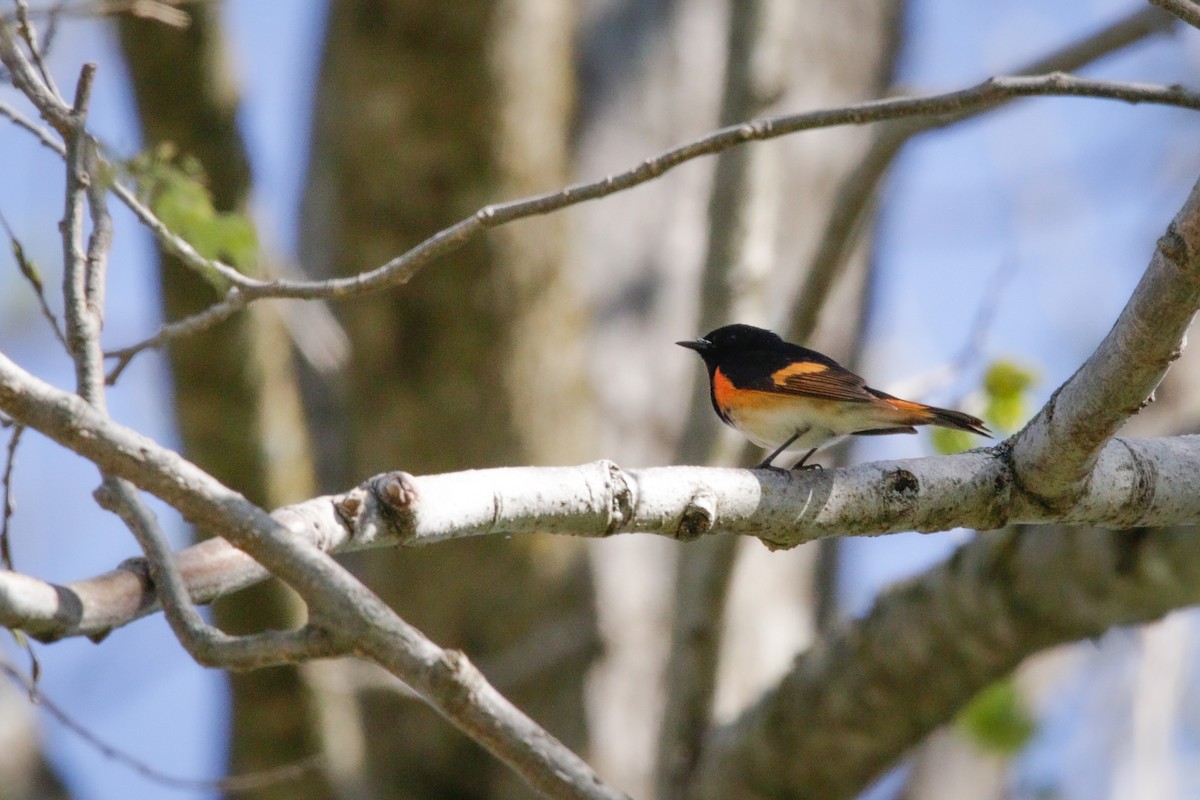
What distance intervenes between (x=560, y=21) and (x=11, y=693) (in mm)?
3843

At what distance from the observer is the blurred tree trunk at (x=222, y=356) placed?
4.64m

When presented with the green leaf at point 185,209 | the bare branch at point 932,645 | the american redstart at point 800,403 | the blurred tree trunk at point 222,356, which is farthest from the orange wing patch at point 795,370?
the blurred tree trunk at point 222,356

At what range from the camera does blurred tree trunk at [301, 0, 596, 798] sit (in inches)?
219


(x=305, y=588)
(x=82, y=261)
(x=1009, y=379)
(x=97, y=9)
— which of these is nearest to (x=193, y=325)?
(x=82, y=261)

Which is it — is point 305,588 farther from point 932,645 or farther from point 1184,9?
point 932,645

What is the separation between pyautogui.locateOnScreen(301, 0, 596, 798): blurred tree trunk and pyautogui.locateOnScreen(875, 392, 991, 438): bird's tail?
101 inches

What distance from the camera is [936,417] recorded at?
327cm

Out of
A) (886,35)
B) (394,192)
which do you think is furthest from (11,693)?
(886,35)

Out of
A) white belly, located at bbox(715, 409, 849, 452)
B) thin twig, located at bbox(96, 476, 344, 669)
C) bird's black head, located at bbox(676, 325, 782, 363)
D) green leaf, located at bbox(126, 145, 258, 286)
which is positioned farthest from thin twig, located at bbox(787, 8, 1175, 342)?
thin twig, located at bbox(96, 476, 344, 669)

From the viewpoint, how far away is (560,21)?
566cm

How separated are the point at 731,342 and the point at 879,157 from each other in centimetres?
78

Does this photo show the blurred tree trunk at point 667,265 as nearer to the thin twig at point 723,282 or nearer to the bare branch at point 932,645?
the thin twig at point 723,282

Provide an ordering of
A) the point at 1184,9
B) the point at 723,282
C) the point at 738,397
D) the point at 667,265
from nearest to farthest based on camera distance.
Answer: the point at 1184,9 < the point at 738,397 < the point at 723,282 < the point at 667,265

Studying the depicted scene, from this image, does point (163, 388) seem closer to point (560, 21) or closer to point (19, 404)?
point (560, 21)
